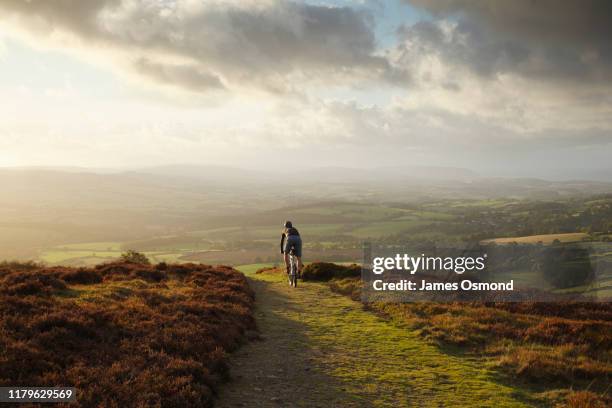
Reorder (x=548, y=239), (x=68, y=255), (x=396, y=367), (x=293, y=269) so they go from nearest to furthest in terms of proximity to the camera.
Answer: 1. (x=396, y=367)
2. (x=293, y=269)
3. (x=548, y=239)
4. (x=68, y=255)

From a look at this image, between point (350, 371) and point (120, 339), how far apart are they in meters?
6.46

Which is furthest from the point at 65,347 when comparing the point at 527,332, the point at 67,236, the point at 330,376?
the point at 67,236

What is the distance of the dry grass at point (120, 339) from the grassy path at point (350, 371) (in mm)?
933

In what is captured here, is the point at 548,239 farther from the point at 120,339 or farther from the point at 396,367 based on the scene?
the point at 120,339

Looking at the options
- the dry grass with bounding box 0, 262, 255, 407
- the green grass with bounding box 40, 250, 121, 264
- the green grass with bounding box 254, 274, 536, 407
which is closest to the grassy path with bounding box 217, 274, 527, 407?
the green grass with bounding box 254, 274, 536, 407

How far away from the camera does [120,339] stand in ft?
36.0

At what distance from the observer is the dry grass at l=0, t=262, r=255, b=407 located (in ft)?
26.6

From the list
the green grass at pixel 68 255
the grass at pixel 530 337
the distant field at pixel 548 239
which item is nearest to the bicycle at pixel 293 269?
the grass at pixel 530 337

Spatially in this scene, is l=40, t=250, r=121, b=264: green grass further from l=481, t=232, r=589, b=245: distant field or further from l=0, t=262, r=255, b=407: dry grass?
l=0, t=262, r=255, b=407: dry grass

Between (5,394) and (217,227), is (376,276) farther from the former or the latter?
(217,227)

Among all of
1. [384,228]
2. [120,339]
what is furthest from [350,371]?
[384,228]

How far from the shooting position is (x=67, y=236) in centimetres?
15312

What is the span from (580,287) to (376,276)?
11481 mm

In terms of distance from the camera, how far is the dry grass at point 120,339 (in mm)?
8094
